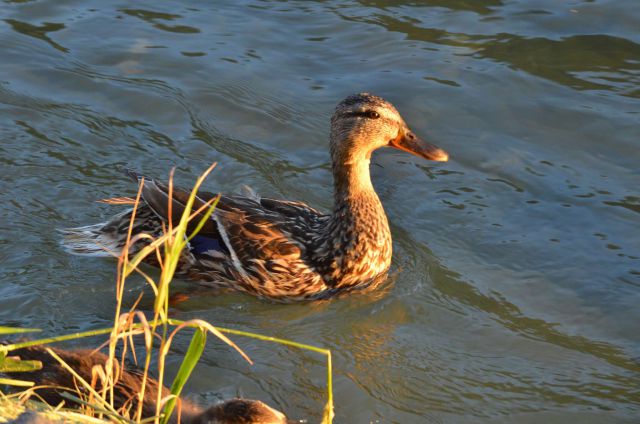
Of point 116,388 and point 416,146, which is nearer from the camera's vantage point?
point 116,388

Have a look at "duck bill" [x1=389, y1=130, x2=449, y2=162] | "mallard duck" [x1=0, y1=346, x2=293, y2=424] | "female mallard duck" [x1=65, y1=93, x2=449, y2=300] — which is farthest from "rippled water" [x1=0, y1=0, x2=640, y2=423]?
"duck bill" [x1=389, y1=130, x2=449, y2=162]

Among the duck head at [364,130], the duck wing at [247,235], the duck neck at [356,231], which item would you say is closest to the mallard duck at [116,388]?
the duck wing at [247,235]

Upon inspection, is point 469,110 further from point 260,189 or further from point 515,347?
point 515,347

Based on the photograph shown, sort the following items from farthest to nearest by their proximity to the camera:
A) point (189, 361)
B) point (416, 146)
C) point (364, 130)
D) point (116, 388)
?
point (416, 146), point (364, 130), point (116, 388), point (189, 361)

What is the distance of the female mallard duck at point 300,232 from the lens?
21.6ft

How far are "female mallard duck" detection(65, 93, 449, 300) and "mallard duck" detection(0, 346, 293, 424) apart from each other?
1472 mm

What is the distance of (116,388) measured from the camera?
4922 millimetres

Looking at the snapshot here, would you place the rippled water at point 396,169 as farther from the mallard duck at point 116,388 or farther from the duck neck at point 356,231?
the mallard duck at point 116,388

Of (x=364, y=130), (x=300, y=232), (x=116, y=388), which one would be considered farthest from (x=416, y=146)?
(x=116, y=388)

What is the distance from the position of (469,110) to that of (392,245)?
1.96 meters

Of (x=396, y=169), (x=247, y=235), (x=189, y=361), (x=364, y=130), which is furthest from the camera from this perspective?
(x=396, y=169)

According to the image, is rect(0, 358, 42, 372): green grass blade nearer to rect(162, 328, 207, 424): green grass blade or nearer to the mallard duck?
the mallard duck

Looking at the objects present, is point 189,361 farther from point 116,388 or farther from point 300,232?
point 300,232

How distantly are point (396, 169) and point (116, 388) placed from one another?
12.4 feet
